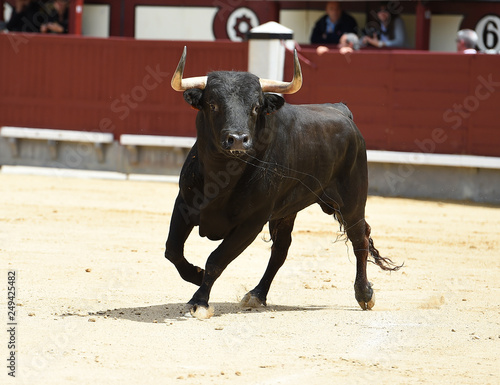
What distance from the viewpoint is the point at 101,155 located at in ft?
40.1

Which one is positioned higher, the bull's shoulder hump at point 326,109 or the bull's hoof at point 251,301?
the bull's shoulder hump at point 326,109

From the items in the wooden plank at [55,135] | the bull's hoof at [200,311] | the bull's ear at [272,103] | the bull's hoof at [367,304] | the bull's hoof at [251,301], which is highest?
the bull's ear at [272,103]

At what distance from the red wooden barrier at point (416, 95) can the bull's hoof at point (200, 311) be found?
6.64 meters

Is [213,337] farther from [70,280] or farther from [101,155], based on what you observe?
[101,155]

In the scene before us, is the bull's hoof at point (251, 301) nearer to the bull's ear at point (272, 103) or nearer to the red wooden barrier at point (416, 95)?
the bull's ear at point (272, 103)

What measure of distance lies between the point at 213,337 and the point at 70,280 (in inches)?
61.2

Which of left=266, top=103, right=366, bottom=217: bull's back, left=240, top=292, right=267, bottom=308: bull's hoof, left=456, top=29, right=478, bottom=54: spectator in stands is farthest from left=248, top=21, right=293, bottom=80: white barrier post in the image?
left=240, top=292, right=267, bottom=308: bull's hoof

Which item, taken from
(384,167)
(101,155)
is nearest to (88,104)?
(101,155)

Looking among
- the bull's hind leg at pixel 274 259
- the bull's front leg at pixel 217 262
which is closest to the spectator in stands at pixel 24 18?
the bull's hind leg at pixel 274 259

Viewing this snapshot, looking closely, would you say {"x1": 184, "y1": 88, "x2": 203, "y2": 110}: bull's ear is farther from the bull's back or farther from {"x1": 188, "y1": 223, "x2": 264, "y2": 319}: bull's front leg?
{"x1": 188, "y1": 223, "x2": 264, "y2": 319}: bull's front leg

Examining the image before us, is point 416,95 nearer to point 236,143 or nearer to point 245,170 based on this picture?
point 245,170

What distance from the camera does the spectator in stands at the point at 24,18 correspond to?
13.5 m

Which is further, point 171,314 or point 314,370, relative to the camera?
point 171,314

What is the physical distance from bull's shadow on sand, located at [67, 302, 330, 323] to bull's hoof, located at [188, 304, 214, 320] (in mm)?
30
